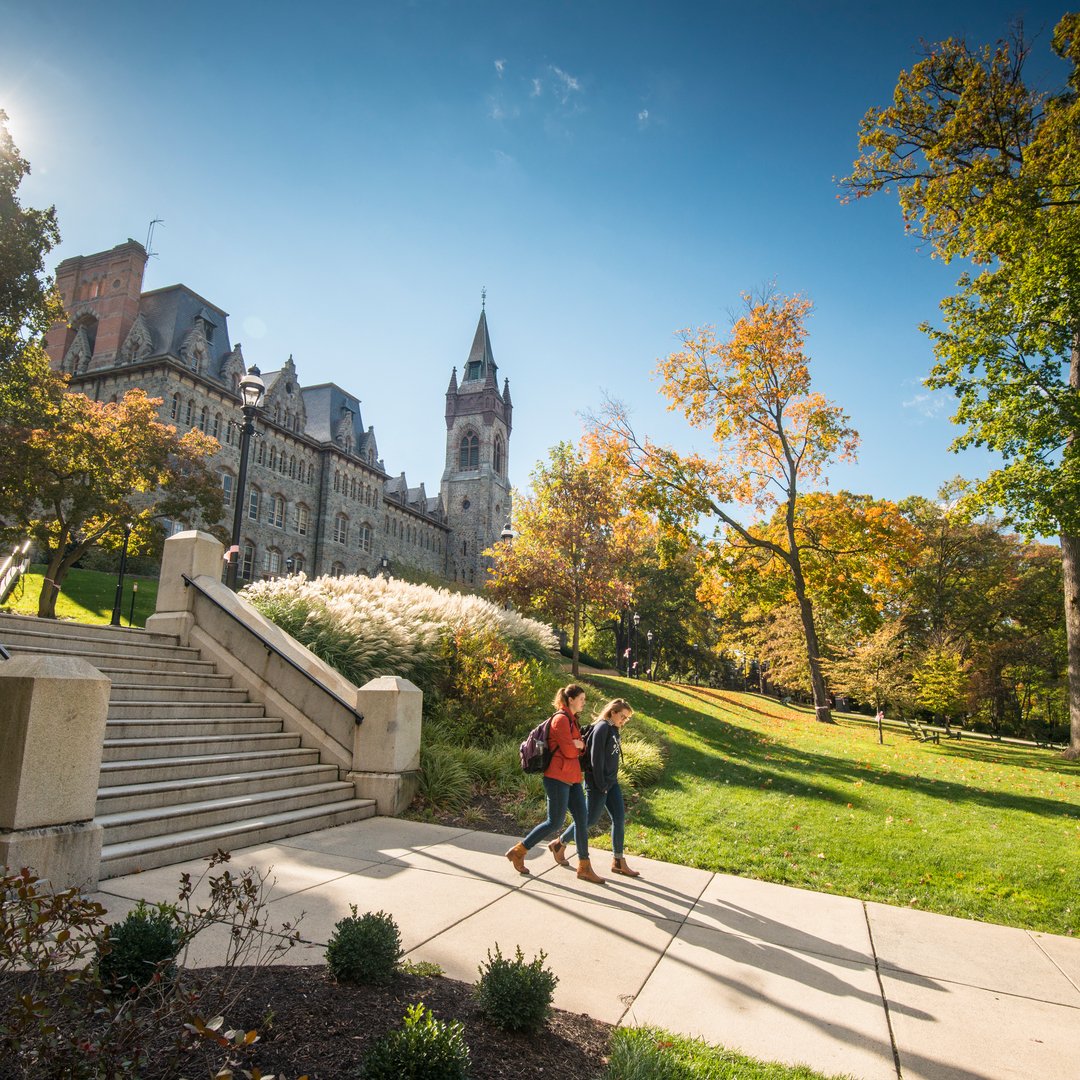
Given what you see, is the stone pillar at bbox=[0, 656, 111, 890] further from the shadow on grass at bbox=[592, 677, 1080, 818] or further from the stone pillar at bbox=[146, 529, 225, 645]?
the shadow on grass at bbox=[592, 677, 1080, 818]

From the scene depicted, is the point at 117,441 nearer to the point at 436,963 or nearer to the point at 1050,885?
the point at 436,963

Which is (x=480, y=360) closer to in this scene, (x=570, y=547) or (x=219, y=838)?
(x=570, y=547)

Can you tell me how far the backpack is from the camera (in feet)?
20.5

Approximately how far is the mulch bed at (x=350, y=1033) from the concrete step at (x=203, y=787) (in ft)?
10.2

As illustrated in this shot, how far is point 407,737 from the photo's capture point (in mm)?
8484

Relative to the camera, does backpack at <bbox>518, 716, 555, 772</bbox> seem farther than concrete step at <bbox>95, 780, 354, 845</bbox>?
Yes

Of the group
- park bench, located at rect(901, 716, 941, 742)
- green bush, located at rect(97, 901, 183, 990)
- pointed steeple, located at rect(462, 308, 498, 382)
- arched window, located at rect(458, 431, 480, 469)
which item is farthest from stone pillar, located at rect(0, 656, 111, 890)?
pointed steeple, located at rect(462, 308, 498, 382)

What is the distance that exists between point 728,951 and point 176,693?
6.77 m

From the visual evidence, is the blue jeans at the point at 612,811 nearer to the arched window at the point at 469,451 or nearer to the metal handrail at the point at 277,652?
the metal handrail at the point at 277,652

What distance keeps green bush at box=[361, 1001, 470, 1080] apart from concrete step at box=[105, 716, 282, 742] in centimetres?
521

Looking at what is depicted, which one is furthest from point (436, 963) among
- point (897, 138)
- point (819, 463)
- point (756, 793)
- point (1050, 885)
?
point (819, 463)

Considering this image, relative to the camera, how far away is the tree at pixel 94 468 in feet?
77.2

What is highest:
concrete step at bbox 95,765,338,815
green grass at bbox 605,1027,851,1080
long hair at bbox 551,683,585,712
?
long hair at bbox 551,683,585,712

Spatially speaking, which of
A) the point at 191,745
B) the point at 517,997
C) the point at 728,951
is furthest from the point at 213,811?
the point at 728,951
